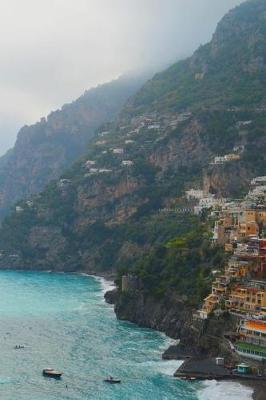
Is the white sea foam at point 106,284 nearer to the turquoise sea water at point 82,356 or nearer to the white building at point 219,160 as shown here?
the turquoise sea water at point 82,356

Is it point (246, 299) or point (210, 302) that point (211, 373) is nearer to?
point (246, 299)

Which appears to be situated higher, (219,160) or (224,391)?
(219,160)

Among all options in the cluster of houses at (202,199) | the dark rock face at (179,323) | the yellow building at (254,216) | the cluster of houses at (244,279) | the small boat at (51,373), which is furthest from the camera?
the cluster of houses at (202,199)

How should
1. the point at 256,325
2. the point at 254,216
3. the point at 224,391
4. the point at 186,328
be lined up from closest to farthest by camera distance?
the point at 224,391, the point at 256,325, the point at 186,328, the point at 254,216

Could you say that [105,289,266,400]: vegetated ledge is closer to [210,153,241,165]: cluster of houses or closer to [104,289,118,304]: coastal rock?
[104,289,118,304]: coastal rock

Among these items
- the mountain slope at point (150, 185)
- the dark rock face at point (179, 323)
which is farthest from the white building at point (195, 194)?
the dark rock face at point (179, 323)

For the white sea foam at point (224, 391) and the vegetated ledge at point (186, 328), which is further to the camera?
the vegetated ledge at point (186, 328)

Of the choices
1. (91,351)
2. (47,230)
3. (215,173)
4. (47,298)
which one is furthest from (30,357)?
(47,230)

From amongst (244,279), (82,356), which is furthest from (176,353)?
(244,279)
